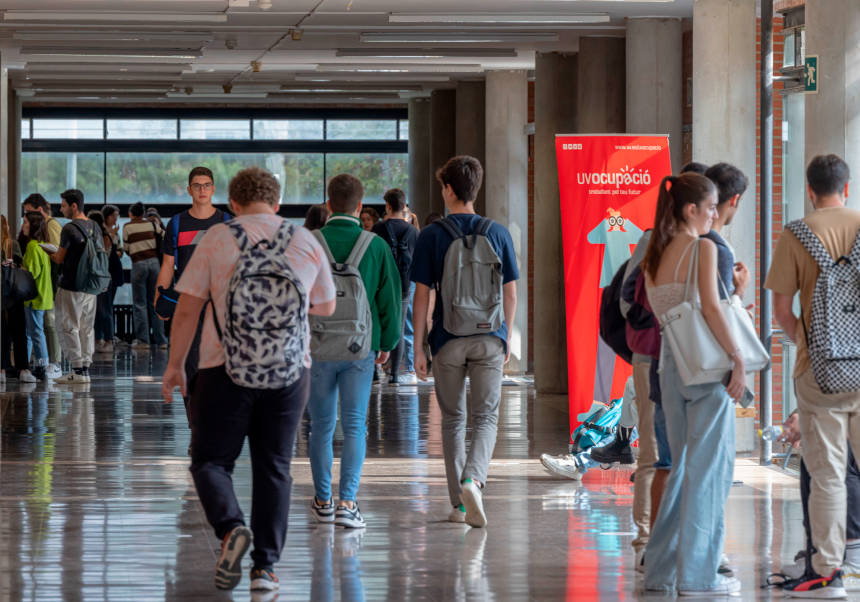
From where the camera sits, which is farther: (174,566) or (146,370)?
(146,370)

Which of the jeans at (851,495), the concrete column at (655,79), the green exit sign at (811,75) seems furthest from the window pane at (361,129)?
the jeans at (851,495)

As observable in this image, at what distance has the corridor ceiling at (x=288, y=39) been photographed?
11.3 m

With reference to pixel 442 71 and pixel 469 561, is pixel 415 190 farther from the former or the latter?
pixel 469 561

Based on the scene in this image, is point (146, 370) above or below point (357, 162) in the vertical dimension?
below

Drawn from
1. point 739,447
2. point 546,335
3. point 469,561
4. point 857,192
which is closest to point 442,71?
point 546,335

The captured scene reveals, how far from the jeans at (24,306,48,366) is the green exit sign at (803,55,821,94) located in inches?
340

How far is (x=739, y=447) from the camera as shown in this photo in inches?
370

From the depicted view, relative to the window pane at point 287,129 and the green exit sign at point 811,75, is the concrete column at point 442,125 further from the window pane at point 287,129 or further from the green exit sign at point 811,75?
the green exit sign at point 811,75

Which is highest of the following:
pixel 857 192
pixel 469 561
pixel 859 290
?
pixel 857 192

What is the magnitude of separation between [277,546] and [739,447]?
480 cm

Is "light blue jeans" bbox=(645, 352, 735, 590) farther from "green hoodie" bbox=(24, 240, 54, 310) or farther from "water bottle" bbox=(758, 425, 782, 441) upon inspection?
"green hoodie" bbox=(24, 240, 54, 310)

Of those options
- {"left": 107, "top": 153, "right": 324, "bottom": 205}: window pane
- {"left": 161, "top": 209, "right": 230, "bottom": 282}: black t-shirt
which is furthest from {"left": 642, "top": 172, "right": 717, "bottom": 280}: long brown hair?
{"left": 107, "top": 153, "right": 324, "bottom": 205}: window pane

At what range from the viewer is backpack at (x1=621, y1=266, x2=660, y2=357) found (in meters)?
5.41

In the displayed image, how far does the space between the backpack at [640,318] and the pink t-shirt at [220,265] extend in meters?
1.17
